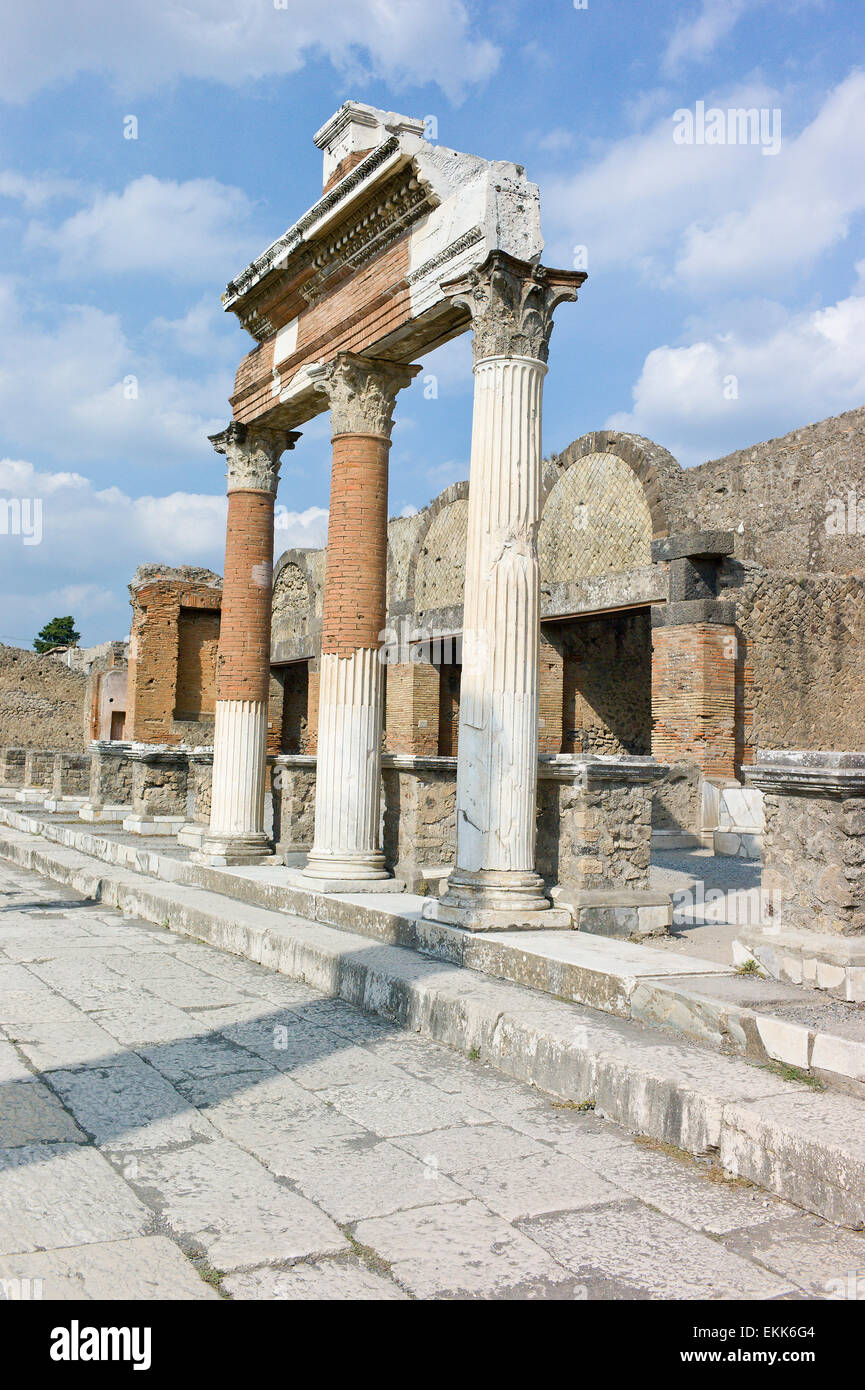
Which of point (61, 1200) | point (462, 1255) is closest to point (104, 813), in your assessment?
point (61, 1200)

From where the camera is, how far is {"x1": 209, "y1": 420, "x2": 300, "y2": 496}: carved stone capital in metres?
10.0

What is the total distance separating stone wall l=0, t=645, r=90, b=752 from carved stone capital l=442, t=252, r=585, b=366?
79.0 feet

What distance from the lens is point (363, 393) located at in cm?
796

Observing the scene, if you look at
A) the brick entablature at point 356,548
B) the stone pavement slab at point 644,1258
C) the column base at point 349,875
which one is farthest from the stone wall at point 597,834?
the stone pavement slab at point 644,1258

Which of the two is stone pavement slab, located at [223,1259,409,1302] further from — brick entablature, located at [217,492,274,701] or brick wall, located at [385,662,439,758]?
brick wall, located at [385,662,439,758]

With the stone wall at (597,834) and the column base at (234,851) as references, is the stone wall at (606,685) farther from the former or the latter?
the stone wall at (597,834)

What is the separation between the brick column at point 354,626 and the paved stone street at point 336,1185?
111 inches

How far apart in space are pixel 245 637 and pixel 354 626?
2.43m

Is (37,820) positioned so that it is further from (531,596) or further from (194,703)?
(531,596)

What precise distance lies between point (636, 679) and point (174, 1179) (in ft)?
46.1

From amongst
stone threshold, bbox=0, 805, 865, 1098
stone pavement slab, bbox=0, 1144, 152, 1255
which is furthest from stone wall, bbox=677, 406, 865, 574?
stone pavement slab, bbox=0, 1144, 152, 1255

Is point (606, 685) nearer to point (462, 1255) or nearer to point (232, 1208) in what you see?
point (232, 1208)

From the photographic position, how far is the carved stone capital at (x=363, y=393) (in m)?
7.93
